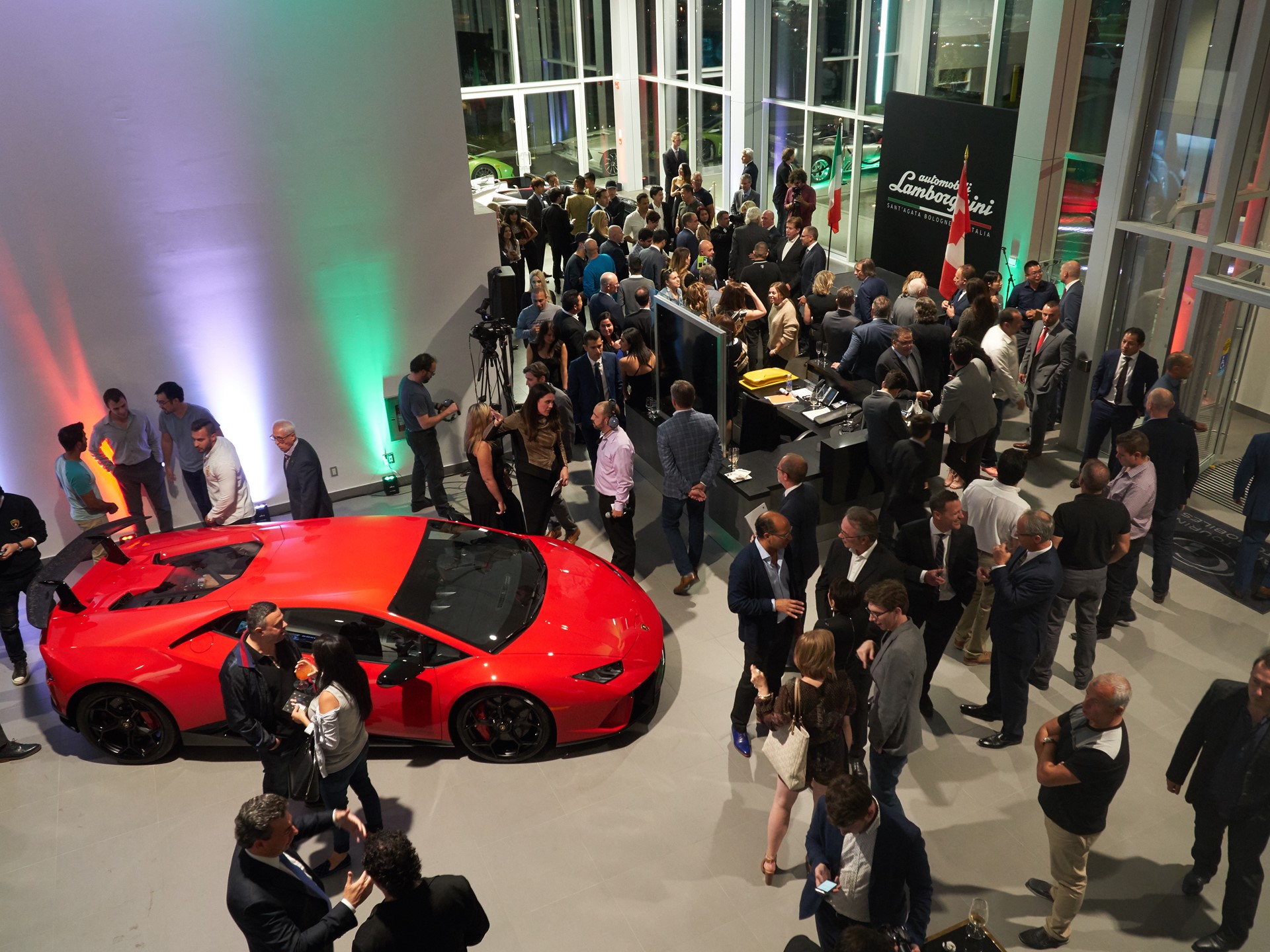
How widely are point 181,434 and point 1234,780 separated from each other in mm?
7429

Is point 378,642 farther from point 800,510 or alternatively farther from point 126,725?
point 800,510

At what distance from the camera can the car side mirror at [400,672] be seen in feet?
17.2

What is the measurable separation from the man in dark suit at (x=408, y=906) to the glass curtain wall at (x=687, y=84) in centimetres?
1574

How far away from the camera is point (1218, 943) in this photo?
433cm

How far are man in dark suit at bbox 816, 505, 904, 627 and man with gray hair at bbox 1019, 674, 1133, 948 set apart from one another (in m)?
1.05

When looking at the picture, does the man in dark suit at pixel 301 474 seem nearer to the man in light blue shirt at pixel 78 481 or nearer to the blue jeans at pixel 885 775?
the man in light blue shirt at pixel 78 481

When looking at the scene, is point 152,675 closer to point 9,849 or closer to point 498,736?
point 9,849

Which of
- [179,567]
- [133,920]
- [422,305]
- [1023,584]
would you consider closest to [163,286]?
[422,305]

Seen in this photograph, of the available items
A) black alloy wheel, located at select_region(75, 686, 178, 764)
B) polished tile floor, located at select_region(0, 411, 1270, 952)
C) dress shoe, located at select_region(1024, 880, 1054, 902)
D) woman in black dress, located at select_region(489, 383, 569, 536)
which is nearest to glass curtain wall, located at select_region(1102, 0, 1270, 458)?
polished tile floor, located at select_region(0, 411, 1270, 952)

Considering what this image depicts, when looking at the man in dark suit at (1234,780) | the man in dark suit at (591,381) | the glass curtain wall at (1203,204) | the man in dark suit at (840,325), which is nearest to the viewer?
the man in dark suit at (1234,780)

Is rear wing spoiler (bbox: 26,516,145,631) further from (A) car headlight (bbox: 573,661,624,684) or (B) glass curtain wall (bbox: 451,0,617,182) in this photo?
(B) glass curtain wall (bbox: 451,0,617,182)

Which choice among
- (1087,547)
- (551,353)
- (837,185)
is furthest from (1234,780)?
(837,185)

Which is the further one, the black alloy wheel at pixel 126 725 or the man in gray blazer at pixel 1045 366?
the man in gray blazer at pixel 1045 366

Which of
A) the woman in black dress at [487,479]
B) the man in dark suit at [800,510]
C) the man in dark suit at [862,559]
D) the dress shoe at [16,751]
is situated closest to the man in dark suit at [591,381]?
the woman in black dress at [487,479]
